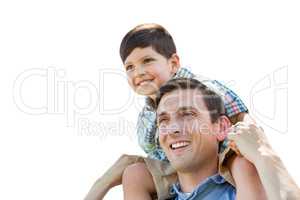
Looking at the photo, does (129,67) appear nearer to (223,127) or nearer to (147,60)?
(147,60)

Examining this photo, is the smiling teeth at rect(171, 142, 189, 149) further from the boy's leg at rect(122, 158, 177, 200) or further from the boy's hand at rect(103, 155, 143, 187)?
the boy's hand at rect(103, 155, 143, 187)

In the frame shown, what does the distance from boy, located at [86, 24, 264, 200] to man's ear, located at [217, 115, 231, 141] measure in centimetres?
8

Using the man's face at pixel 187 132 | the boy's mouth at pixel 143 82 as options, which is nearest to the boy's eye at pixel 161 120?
the man's face at pixel 187 132

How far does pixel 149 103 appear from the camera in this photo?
3957 mm

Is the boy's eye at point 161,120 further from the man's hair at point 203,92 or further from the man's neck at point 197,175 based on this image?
the man's neck at point 197,175

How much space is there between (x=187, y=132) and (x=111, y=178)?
0.80 meters

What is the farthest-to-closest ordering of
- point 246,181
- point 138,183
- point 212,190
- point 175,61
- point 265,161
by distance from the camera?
point 175,61, point 138,183, point 212,190, point 246,181, point 265,161

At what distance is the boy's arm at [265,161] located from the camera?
2.76m

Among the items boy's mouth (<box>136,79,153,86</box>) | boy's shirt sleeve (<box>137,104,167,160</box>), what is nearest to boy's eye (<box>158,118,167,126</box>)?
boy's shirt sleeve (<box>137,104,167,160</box>)

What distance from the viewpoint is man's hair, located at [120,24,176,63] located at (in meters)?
4.00

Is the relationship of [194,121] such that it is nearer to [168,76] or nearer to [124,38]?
[168,76]

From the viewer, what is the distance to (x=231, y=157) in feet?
10.5

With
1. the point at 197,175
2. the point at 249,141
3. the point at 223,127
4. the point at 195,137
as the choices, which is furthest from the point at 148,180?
the point at 249,141

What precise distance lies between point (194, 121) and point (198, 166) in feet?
0.90
